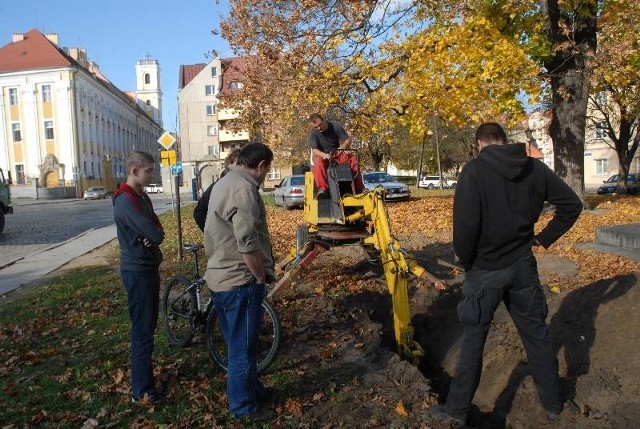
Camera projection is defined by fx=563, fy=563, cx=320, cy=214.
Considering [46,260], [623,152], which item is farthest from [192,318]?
[623,152]

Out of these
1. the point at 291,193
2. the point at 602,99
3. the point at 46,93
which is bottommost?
the point at 291,193

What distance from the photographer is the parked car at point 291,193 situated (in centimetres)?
2495

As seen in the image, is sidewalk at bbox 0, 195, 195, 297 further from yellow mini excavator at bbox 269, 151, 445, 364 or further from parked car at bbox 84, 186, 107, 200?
parked car at bbox 84, 186, 107, 200

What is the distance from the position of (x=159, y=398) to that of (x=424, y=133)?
11366 mm

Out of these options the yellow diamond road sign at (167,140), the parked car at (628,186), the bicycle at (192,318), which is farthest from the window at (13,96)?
the bicycle at (192,318)

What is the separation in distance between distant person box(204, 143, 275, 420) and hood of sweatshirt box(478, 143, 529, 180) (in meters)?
1.54

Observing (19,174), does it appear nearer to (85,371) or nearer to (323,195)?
(323,195)

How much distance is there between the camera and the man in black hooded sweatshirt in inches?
148

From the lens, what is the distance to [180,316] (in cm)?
610

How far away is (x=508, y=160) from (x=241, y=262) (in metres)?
1.92

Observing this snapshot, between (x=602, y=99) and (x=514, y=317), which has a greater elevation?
(x=602, y=99)

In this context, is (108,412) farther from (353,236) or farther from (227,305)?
(353,236)

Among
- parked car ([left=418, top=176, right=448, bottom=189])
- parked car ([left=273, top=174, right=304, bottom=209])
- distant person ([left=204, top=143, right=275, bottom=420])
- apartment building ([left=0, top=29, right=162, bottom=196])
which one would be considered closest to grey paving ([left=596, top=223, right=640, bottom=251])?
distant person ([left=204, top=143, right=275, bottom=420])

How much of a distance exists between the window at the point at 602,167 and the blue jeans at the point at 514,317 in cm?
6088
